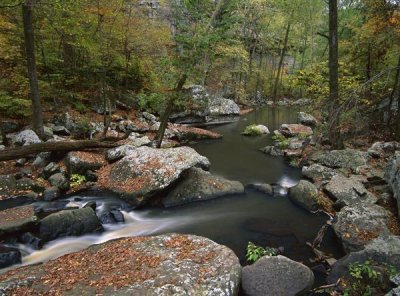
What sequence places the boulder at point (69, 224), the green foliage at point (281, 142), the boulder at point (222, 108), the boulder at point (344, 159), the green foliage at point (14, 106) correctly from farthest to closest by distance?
the boulder at point (222, 108) < the green foliage at point (281, 142) < the green foliage at point (14, 106) < the boulder at point (344, 159) < the boulder at point (69, 224)

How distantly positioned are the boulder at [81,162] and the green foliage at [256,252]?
6.40 metres

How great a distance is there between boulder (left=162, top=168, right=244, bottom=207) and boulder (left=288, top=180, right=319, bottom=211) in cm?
173

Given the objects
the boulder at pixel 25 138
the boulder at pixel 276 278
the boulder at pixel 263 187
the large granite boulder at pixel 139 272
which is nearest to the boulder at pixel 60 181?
the boulder at pixel 25 138

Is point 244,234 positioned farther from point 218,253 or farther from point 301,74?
point 301,74

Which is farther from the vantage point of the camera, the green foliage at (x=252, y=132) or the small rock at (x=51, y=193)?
the green foliage at (x=252, y=132)

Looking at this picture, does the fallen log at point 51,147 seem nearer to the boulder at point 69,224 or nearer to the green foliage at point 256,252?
the boulder at point 69,224

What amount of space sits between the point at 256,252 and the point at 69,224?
4435 mm

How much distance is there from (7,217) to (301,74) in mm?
13670

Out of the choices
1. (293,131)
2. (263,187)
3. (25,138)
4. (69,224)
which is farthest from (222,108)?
(69,224)

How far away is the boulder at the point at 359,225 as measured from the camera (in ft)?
23.0

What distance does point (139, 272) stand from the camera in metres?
5.28

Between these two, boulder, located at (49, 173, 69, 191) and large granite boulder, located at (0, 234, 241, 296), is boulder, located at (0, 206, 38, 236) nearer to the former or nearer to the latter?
large granite boulder, located at (0, 234, 241, 296)

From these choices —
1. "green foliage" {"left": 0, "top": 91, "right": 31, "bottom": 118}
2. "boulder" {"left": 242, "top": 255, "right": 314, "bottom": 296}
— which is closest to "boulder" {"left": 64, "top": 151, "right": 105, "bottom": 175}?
"green foliage" {"left": 0, "top": 91, "right": 31, "bottom": 118}

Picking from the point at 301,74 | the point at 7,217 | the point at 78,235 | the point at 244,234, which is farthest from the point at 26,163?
the point at 301,74
